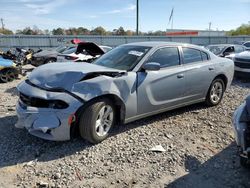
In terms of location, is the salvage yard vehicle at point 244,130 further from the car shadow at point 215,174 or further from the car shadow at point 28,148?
the car shadow at point 28,148

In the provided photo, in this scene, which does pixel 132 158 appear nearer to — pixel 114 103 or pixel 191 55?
pixel 114 103

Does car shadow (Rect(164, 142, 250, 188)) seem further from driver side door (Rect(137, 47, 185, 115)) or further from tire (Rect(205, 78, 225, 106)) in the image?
tire (Rect(205, 78, 225, 106))

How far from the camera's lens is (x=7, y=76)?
389 inches

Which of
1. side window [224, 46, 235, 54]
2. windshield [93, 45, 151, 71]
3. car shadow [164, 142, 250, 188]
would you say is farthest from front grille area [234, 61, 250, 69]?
car shadow [164, 142, 250, 188]

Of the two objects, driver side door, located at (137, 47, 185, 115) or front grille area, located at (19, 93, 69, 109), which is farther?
driver side door, located at (137, 47, 185, 115)

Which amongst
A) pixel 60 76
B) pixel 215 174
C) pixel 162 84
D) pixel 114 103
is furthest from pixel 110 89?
pixel 215 174

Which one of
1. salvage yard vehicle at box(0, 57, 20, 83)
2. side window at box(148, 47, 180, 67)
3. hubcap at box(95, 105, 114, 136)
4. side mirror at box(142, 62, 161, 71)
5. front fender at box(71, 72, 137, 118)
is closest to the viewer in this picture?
front fender at box(71, 72, 137, 118)

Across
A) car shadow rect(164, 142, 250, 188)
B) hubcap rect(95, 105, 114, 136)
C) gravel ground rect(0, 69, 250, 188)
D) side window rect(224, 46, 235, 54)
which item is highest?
side window rect(224, 46, 235, 54)

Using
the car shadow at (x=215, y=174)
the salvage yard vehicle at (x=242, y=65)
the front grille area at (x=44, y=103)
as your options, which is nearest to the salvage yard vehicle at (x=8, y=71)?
the front grille area at (x=44, y=103)

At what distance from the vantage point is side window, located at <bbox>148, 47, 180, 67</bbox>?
16.7 ft

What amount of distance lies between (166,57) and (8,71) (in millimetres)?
6739

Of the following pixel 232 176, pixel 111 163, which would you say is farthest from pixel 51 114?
pixel 232 176

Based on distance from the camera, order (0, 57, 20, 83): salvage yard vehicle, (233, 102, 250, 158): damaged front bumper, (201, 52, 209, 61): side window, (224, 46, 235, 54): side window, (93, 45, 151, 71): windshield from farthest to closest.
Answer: (224, 46, 235, 54): side window
(0, 57, 20, 83): salvage yard vehicle
(201, 52, 209, 61): side window
(93, 45, 151, 71): windshield
(233, 102, 250, 158): damaged front bumper

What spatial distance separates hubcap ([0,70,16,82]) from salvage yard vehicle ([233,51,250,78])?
26.8 ft
